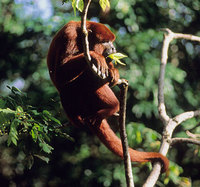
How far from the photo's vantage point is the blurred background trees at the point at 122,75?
409 centimetres

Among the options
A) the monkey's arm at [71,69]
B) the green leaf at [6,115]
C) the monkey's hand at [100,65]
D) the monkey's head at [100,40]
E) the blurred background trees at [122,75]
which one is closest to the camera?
the green leaf at [6,115]

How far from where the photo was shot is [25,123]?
1.68 metres

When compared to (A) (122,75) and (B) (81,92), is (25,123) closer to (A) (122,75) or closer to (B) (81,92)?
(B) (81,92)

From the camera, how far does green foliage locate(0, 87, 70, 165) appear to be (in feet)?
5.34

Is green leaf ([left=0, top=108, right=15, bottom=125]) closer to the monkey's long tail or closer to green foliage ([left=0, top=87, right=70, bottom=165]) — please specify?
green foliage ([left=0, top=87, right=70, bottom=165])

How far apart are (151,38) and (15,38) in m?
2.00

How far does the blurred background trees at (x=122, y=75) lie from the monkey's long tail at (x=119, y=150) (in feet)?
3.55

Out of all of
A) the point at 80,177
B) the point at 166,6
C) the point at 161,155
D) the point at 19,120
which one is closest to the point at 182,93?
the point at 166,6

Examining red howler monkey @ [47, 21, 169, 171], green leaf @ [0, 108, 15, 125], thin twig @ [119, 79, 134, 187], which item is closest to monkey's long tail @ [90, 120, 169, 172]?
red howler monkey @ [47, 21, 169, 171]

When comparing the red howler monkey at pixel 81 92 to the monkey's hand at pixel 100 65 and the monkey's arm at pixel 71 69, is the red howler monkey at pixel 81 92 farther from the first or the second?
the monkey's hand at pixel 100 65

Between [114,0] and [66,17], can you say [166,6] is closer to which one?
[114,0]

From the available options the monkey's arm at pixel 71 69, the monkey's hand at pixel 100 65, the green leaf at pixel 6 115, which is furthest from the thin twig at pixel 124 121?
the green leaf at pixel 6 115

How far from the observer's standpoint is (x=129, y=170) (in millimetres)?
1818

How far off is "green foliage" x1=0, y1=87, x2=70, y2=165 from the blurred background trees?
179 cm
